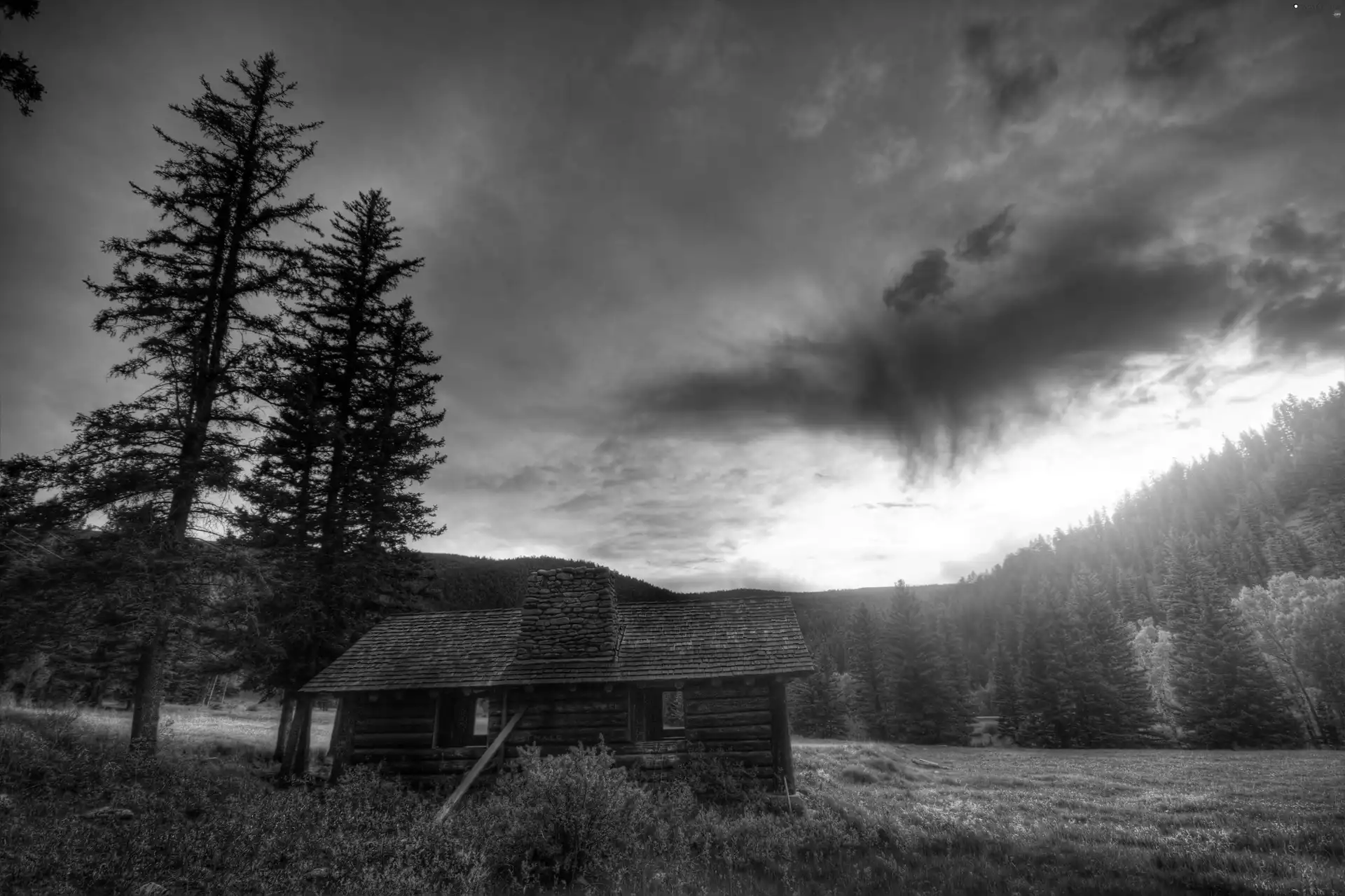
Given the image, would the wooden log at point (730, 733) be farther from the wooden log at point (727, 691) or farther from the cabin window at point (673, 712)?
the cabin window at point (673, 712)

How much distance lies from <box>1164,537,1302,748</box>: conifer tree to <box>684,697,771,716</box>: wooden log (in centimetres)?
4293

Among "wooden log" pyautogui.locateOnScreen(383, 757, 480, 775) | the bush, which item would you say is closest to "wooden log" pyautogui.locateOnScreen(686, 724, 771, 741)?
"wooden log" pyautogui.locateOnScreen(383, 757, 480, 775)

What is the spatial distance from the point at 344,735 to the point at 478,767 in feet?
19.0

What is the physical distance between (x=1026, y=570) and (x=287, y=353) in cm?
16813

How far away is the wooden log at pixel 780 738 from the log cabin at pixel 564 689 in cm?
4

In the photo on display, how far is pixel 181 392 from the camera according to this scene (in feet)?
52.7

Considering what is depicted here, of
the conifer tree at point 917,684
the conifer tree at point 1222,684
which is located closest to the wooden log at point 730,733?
the conifer tree at point 917,684

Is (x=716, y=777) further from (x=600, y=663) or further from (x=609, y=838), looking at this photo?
(x=609, y=838)

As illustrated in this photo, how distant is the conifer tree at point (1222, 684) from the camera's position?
38.8m

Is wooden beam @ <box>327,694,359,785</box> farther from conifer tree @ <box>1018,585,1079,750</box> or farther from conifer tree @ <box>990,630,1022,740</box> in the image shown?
conifer tree @ <box>990,630,1022,740</box>

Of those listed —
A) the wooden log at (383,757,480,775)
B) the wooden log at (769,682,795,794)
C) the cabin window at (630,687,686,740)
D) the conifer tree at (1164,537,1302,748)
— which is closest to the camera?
the wooden log at (769,682,795,794)

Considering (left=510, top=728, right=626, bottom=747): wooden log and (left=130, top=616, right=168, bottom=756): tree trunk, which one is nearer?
(left=130, top=616, right=168, bottom=756): tree trunk

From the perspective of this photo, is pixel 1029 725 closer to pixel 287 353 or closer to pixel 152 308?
pixel 287 353

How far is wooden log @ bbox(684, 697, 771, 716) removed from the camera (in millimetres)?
16812
